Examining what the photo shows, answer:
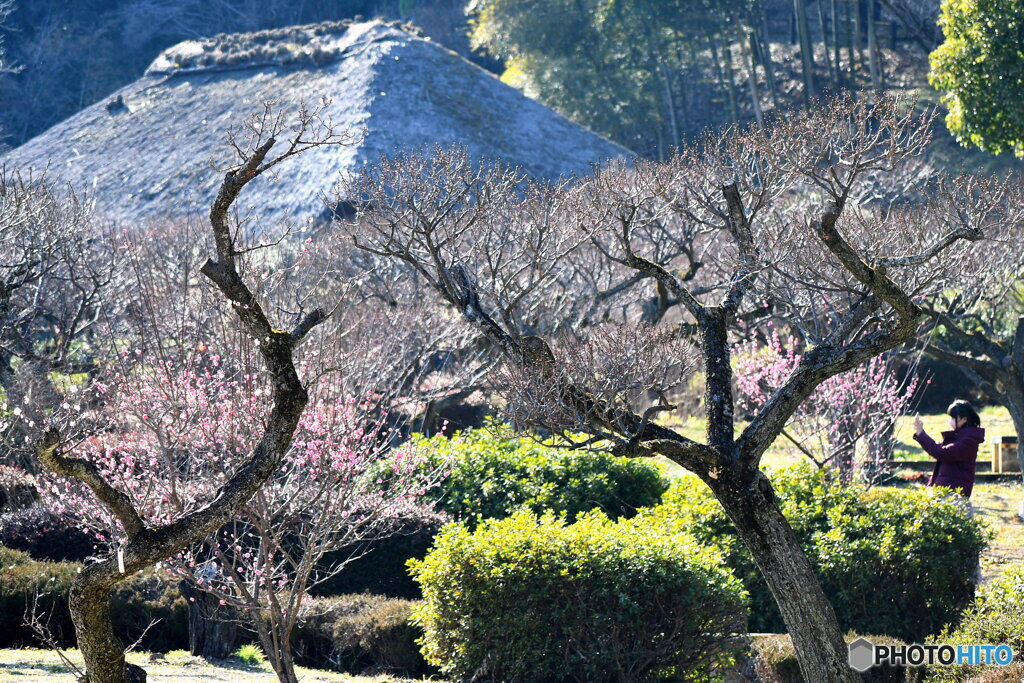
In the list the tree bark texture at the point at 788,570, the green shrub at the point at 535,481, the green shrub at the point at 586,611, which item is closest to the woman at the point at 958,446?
the green shrub at the point at 586,611

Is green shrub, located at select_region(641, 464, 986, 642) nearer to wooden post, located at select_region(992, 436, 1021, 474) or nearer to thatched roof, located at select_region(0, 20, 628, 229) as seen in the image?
wooden post, located at select_region(992, 436, 1021, 474)

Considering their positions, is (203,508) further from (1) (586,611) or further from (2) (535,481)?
(2) (535,481)

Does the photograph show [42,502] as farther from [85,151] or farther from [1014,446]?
[85,151]

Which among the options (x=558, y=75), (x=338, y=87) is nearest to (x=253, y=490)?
(x=338, y=87)

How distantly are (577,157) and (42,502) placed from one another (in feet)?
106

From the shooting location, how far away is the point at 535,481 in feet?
44.8

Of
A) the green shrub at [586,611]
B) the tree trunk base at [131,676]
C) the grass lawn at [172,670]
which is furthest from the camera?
the grass lawn at [172,670]

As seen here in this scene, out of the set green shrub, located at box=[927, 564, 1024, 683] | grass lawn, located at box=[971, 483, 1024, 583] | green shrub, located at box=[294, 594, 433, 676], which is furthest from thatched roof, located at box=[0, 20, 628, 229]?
green shrub, located at box=[927, 564, 1024, 683]

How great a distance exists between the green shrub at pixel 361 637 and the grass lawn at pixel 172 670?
0.27m

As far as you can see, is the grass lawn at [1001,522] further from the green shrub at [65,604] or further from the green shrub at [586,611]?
the green shrub at [65,604]

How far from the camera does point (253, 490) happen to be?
7316 millimetres

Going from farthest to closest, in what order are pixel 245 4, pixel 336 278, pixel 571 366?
pixel 245 4, pixel 336 278, pixel 571 366

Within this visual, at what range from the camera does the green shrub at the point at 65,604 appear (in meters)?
12.1
